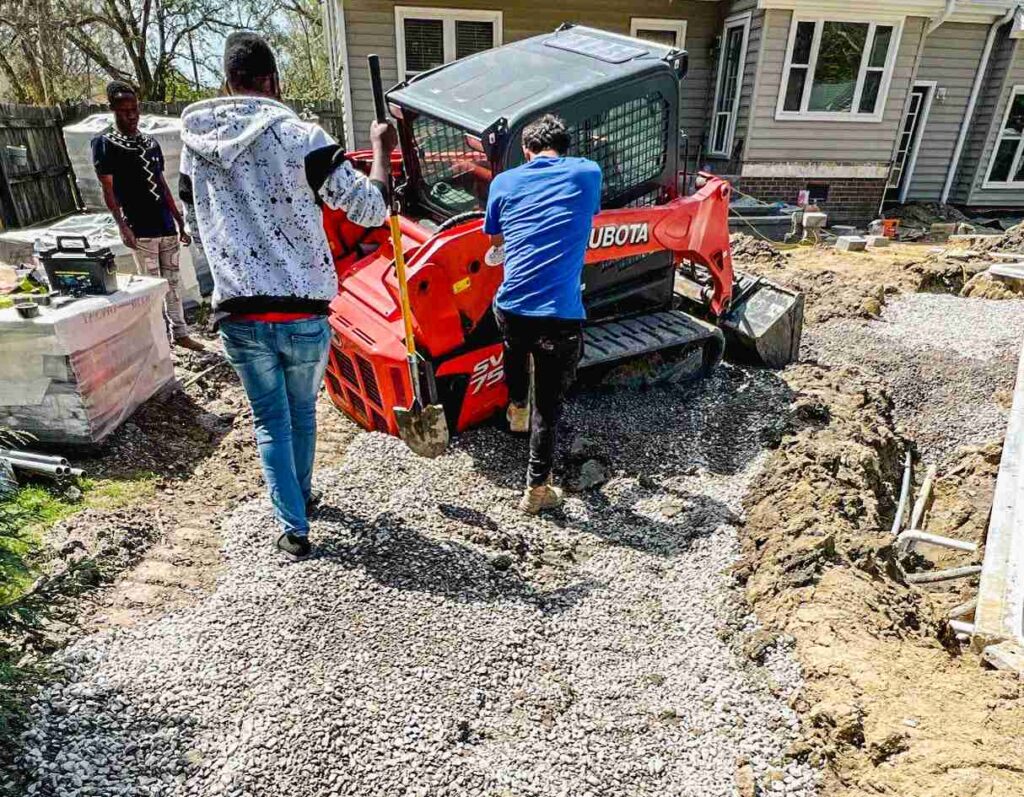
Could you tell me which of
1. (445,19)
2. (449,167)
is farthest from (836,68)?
(449,167)

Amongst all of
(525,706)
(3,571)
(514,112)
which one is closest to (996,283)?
(514,112)

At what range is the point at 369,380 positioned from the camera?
4.09 m

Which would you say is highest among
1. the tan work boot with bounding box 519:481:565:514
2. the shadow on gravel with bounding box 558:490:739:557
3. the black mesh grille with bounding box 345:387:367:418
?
the black mesh grille with bounding box 345:387:367:418

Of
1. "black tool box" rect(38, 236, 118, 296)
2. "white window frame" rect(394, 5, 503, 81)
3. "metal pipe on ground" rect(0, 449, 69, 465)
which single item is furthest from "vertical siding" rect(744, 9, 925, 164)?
"metal pipe on ground" rect(0, 449, 69, 465)

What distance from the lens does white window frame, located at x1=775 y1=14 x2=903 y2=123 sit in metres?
11.2

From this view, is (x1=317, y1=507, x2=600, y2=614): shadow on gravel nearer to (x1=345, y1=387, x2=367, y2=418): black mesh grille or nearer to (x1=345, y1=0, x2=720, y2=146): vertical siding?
(x1=345, y1=387, x2=367, y2=418): black mesh grille

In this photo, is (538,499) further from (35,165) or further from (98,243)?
(35,165)

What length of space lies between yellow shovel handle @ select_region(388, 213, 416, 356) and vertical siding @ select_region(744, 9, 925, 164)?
10.1 m

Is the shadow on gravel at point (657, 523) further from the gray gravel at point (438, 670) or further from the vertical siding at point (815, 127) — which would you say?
the vertical siding at point (815, 127)

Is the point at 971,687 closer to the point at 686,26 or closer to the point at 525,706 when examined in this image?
the point at 525,706

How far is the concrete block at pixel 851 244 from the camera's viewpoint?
35.3ft

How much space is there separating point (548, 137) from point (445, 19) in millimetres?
9047

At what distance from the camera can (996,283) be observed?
8258 millimetres

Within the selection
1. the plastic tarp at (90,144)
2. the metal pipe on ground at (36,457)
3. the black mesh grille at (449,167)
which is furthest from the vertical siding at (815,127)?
the metal pipe on ground at (36,457)
